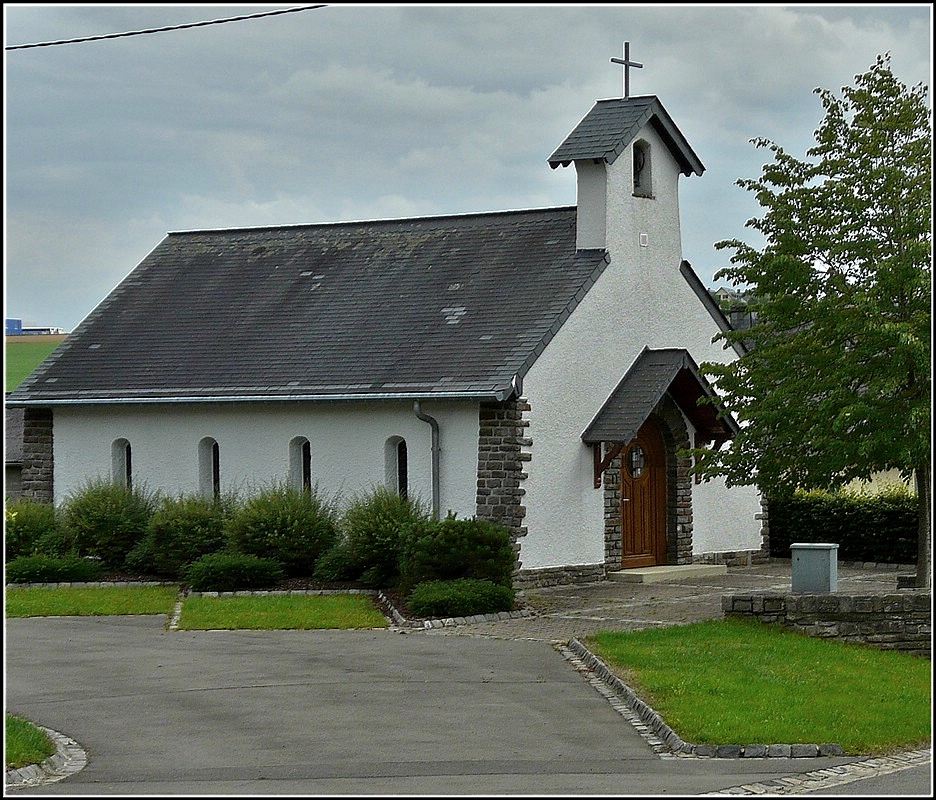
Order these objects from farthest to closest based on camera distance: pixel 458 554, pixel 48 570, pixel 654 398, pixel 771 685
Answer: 1. pixel 654 398
2. pixel 48 570
3. pixel 458 554
4. pixel 771 685

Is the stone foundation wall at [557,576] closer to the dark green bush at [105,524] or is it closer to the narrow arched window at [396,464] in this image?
the narrow arched window at [396,464]

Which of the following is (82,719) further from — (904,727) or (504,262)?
(504,262)

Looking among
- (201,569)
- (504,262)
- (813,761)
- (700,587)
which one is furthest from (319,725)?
(504,262)

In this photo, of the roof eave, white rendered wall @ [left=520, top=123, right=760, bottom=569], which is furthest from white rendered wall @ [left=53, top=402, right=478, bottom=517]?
white rendered wall @ [left=520, top=123, right=760, bottom=569]

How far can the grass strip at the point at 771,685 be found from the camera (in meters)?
12.6

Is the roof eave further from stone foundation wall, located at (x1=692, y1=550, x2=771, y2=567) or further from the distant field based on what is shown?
the distant field

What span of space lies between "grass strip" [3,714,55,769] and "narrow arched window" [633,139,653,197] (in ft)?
56.5

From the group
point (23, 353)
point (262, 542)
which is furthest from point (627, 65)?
point (23, 353)

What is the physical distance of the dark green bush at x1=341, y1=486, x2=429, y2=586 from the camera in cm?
2334

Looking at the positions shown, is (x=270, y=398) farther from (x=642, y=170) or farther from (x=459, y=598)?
(x=642, y=170)

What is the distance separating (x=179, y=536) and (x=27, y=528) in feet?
10.7

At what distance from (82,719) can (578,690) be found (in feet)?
15.4

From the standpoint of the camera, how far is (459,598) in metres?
20.5

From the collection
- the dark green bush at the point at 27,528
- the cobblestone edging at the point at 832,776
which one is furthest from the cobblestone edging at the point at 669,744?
the dark green bush at the point at 27,528
